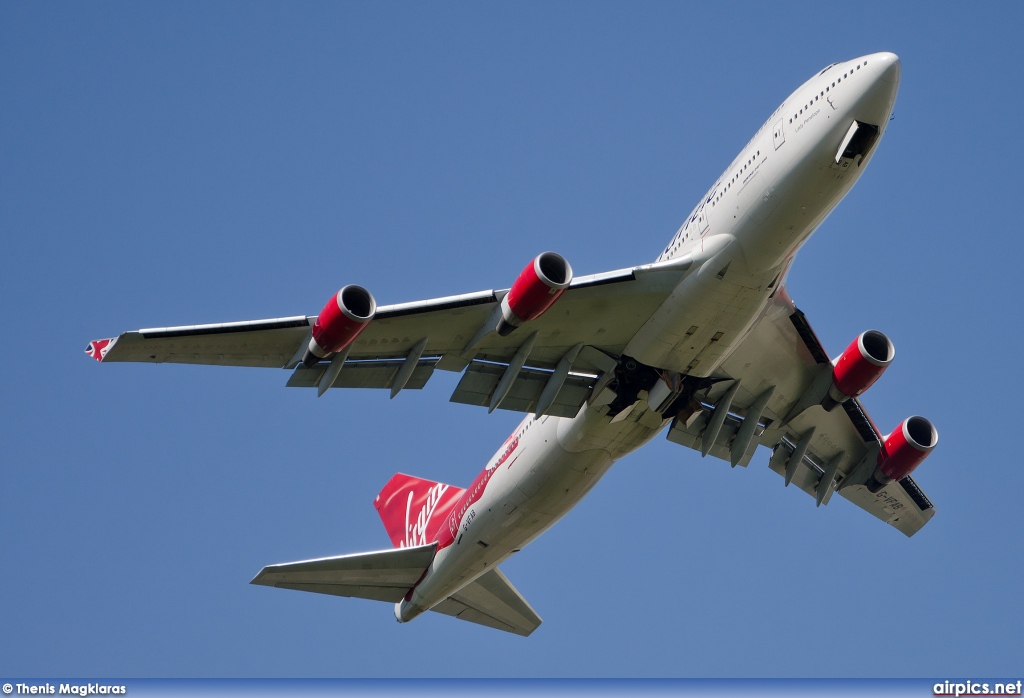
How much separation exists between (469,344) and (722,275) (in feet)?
19.8

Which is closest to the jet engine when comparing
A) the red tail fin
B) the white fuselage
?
the white fuselage

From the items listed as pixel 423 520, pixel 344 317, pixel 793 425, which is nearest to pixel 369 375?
pixel 344 317

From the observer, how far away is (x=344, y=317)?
2330cm

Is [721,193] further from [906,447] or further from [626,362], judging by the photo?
[906,447]

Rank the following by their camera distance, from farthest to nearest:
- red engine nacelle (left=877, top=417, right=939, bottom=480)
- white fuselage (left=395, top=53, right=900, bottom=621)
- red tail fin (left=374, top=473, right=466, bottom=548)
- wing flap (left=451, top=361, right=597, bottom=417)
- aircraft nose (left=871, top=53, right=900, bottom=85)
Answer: red tail fin (left=374, top=473, right=466, bottom=548), red engine nacelle (left=877, top=417, right=939, bottom=480), wing flap (left=451, top=361, right=597, bottom=417), white fuselage (left=395, top=53, right=900, bottom=621), aircraft nose (left=871, top=53, right=900, bottom=85)

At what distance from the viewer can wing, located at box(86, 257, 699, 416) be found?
949 inches

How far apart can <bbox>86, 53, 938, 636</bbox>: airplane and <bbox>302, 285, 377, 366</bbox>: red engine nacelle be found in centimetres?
4

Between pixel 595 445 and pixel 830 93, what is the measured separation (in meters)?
10.1

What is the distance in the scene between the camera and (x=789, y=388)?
30469 millimetres

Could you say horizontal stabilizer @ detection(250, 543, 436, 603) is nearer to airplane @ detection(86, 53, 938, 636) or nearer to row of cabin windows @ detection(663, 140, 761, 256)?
airplane @ detection(86, 53, 938, 636)

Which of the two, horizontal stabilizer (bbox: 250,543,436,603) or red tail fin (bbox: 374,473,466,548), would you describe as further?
red tail fin (bbox: 374,473,466,548)

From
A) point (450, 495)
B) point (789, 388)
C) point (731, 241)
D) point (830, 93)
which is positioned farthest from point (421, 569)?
point (830, 93)

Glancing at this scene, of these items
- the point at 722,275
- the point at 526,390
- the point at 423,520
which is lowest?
the point at 423,520

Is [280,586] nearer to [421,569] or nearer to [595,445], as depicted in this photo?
[421,569]
